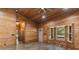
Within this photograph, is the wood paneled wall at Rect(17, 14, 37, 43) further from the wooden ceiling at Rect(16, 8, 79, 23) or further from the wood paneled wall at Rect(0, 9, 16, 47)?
the wood paneled wall at Rect(0, 9, 16, 47)

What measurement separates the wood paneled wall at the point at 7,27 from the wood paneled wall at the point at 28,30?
237 mm

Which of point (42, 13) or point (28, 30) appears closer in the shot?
point (42, 13)

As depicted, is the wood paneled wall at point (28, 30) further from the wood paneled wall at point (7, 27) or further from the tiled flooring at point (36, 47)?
the wood paneled wall at point (7, 27)

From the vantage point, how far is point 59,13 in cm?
276

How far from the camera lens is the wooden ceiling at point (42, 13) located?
2.71 metres

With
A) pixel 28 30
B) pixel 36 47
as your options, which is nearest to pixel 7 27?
pixel 28 30

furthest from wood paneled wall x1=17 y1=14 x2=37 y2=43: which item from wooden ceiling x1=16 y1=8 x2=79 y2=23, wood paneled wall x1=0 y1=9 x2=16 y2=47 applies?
wood paneled wall x1=0 y1=9 x2=16 y2=47

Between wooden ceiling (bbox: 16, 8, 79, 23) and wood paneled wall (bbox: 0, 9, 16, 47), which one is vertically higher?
wooden ceiling (bbox: 16, 8, 79, 23)

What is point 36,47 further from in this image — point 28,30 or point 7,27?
point 7,27

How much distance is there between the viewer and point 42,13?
280cm

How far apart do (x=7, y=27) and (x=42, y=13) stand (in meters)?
0.96

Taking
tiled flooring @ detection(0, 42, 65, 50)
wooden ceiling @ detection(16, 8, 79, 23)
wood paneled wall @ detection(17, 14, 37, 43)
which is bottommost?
tiled flooring @ detection(0, 42, 65, 50)

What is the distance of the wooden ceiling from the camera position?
2.71 metres

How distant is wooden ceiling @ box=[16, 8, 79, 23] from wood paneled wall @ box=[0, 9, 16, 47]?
23cm
